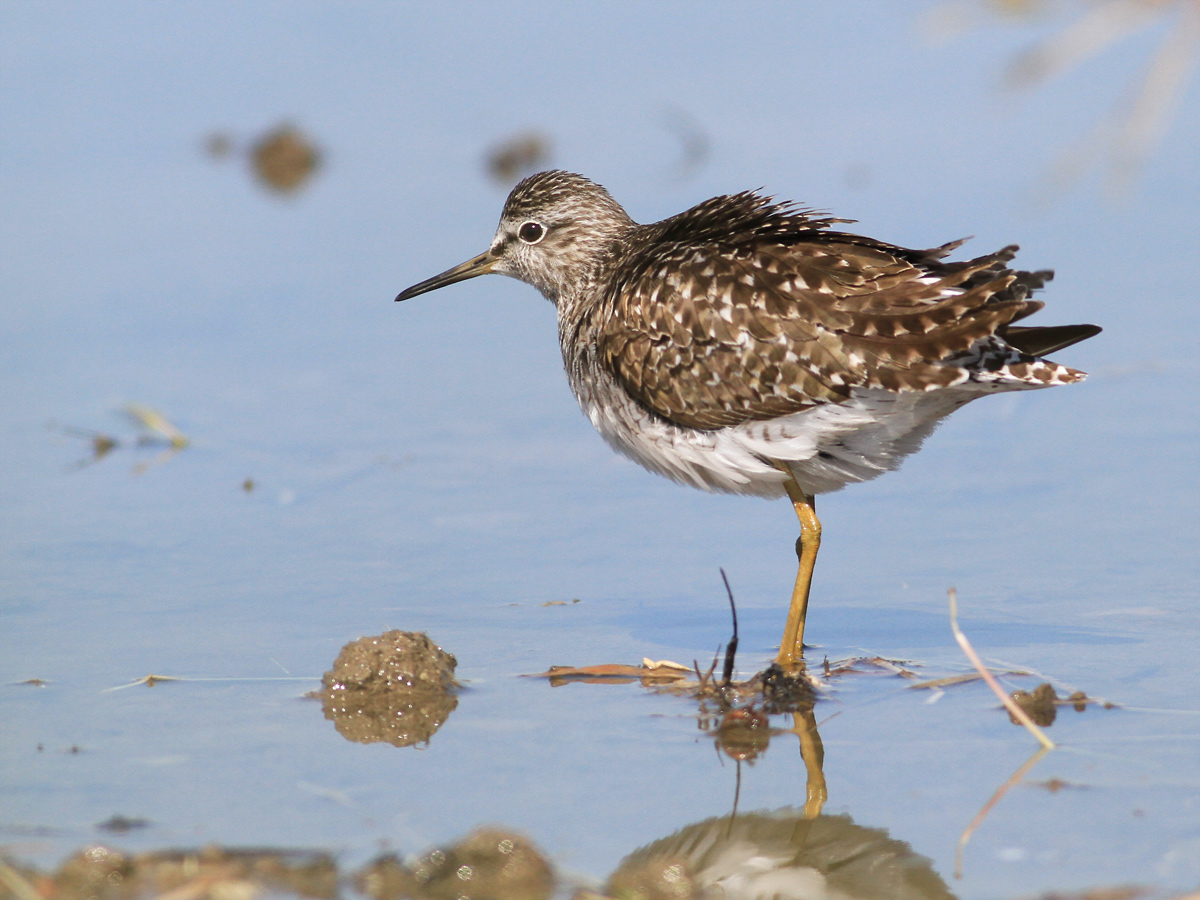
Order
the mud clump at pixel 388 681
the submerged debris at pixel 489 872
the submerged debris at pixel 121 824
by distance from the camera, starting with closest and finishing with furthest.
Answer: the submerged debris at pixel 489 872 → the submerged debris at pixel 121 824 → the mud clump at pixel 388 681

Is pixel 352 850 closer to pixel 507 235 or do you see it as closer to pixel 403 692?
pixel 403 692

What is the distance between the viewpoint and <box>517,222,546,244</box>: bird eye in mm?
8523

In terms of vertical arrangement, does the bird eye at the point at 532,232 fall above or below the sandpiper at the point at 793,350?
above

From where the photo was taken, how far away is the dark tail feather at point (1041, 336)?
632 centimetres

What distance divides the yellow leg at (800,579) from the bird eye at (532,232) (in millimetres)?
2274

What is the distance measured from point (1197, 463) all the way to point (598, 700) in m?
3.88

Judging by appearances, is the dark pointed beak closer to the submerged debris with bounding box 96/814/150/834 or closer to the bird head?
the bird head

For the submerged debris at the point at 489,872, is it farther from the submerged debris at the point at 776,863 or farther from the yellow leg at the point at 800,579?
the yellow leg at the point at 800,579

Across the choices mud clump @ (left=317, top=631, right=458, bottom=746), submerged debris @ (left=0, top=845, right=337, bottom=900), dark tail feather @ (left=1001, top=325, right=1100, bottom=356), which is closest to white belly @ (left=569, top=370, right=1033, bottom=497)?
dark tail feather @ (left=1001, top=325, right=1100, bottom=356)

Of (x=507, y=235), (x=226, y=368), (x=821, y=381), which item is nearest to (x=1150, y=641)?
→ (x=821, y=381)

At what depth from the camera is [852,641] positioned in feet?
21.9

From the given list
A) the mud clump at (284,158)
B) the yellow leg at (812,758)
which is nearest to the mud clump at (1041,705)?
the yellow leg at (812,758)

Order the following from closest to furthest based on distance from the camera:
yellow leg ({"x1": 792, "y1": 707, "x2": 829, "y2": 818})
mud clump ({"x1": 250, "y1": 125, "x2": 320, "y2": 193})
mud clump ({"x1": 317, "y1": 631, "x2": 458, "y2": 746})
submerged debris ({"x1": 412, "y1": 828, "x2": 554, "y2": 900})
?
1. submerged debris ({"x1": 412, "y1": 828, "x2": 554, "y2": 900})
2. yellow leg ({"x1": 792, "y1": 707, "x2": 829, "y2": 818})
3. mud clump ({"x1": 317, "y1": 631, "x2": 458, "y2": 746})
4. mud clump ({"x1": 250, "y1": 125, "x2": 320, "y2": 193})

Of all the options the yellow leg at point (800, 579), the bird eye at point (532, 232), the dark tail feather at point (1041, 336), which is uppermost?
the bird eye at point (532, 232)
